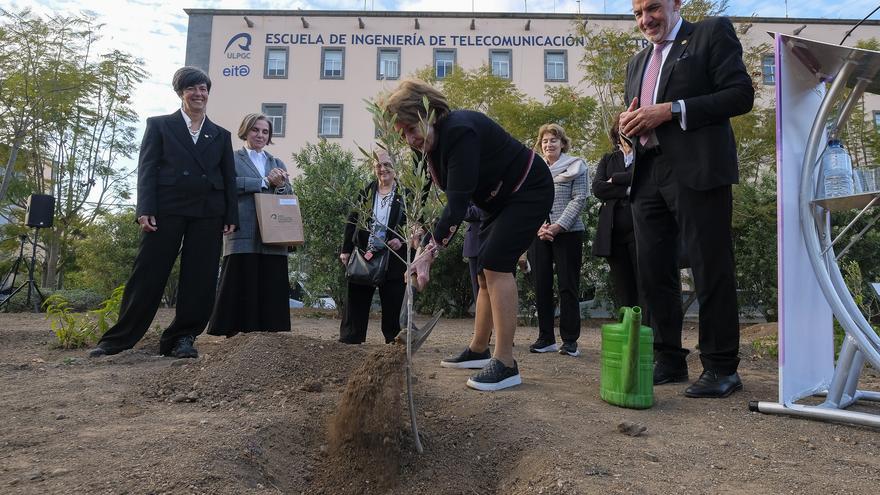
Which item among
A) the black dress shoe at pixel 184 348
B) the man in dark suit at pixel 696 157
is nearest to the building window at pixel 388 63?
the black dress shoe at pixel 184 348

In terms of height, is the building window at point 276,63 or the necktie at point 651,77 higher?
the building window at point 276,63

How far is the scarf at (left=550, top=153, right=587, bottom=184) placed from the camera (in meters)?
4.55

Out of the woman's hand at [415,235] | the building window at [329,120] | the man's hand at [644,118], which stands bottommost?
the woman's hand at [415,235]

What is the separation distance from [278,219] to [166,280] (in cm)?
89

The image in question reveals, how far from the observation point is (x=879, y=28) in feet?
91.6

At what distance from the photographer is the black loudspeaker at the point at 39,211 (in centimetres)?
934

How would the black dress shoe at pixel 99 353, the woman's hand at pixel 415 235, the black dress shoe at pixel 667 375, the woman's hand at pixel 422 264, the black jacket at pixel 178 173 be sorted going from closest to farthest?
the woman's hand at pixel 415 235
the woman's hand at pixel 422 264
the black dress shoe at pixel 667 375
the black dress shoe at pixel 99 353
the black jacket at pixel 178 173

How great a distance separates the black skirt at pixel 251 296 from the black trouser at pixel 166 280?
0.18 m

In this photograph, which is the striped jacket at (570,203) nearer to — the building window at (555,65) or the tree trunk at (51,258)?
the tree trunk at (51,258)

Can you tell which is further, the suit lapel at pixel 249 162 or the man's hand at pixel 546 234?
the suit lapel at pixel 249 162

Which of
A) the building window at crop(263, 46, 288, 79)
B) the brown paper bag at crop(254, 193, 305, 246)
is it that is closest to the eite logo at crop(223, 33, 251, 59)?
the building window at crop(263, 46, 288, 79)

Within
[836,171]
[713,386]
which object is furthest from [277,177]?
[836,171]

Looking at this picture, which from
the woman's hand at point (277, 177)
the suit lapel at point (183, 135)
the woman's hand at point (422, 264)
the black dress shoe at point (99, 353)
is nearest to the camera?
the woman's hand at point (422, 264)

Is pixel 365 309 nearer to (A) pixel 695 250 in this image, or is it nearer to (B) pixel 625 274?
(B) pixel 625 274
